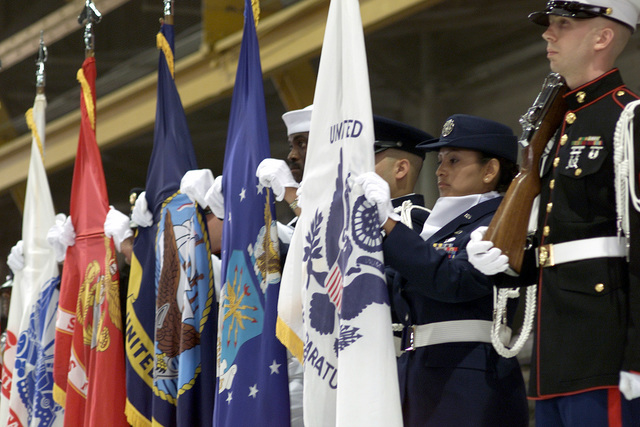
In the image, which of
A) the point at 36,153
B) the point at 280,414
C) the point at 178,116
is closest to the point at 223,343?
the point at 280,414

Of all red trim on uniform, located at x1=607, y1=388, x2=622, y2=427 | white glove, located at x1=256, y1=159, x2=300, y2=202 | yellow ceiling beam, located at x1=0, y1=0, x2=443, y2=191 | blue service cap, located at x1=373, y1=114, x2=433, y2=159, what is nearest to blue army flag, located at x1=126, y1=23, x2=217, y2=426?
white glove, located at x1=256, y1=159, x2=300, y2=202

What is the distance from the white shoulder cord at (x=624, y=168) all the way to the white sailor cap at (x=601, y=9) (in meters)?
0.28

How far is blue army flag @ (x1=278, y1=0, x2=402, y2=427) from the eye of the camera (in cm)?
261

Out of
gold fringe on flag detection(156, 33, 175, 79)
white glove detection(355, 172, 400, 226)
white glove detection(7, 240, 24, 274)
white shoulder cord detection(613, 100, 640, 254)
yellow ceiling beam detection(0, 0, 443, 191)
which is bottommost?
white shoulder cord detection(613, 100, 640, 254)

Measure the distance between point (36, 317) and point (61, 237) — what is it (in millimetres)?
460

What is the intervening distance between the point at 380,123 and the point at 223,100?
109 inches

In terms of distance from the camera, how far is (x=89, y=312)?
162 inches

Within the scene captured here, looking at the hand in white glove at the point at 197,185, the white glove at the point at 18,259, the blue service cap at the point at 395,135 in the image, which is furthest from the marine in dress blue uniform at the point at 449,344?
the white glove at the point at 18,259

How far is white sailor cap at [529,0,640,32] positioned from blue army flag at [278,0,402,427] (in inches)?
25.1

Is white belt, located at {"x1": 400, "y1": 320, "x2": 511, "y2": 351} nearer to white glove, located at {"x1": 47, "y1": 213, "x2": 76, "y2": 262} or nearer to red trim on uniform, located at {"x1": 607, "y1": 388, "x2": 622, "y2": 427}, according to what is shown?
red trim on uniform, located at {"x1": 607, "y1": 388, "x2": 622, "y2": 427}

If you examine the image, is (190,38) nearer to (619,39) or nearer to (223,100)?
(223,100)

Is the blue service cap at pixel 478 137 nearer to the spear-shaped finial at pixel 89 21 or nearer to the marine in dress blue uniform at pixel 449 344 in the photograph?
the marine in dress blue uniform at pixel 449 344

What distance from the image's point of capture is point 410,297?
2.88m

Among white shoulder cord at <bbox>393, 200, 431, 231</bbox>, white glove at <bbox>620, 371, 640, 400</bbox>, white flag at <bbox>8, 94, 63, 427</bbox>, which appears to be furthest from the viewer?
white flag at <bbox>8, 94, 63, 427</bbox>
